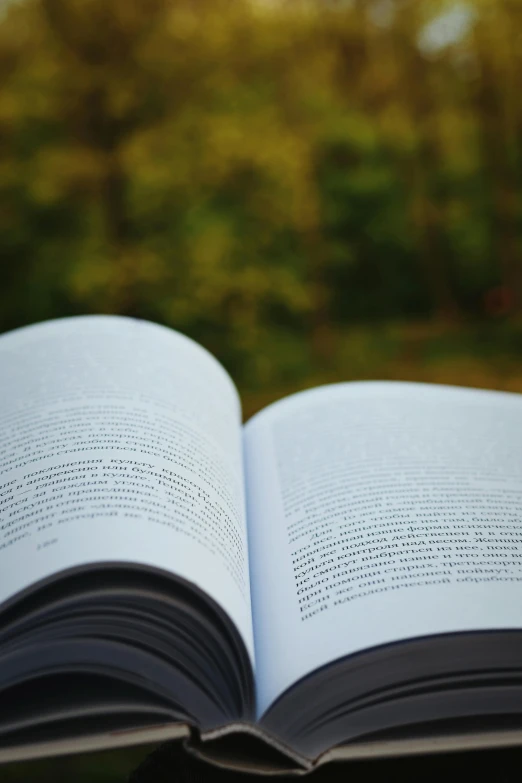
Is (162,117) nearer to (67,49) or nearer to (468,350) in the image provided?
(67,49)

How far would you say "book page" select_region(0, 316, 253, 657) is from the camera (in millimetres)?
454

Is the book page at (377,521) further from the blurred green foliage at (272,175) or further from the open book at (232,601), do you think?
the blurred green foliage at (272,175)

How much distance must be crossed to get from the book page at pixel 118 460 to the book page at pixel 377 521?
3 cm

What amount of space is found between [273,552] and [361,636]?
0.42ft

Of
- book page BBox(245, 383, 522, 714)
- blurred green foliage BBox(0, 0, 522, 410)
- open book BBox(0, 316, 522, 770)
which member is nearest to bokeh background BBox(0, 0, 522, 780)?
blurred green foliage BBox(0, 0, 522, 410)

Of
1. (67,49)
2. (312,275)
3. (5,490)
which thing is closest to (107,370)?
(5,490)

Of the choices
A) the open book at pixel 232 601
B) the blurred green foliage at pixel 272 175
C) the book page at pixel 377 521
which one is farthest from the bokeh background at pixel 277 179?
the open book at pixel 232 601

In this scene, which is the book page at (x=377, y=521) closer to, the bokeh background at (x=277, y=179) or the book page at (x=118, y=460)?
the book page at (x=118, y=460)

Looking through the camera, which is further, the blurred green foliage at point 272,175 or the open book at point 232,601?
the blurred green foliage at point 272,175

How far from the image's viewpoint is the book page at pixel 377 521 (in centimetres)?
47

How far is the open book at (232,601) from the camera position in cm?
44

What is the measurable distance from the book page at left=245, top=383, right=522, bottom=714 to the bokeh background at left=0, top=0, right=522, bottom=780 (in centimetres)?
79

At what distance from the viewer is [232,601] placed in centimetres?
46

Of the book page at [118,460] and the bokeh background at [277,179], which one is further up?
the bokeh background at [277,179]
